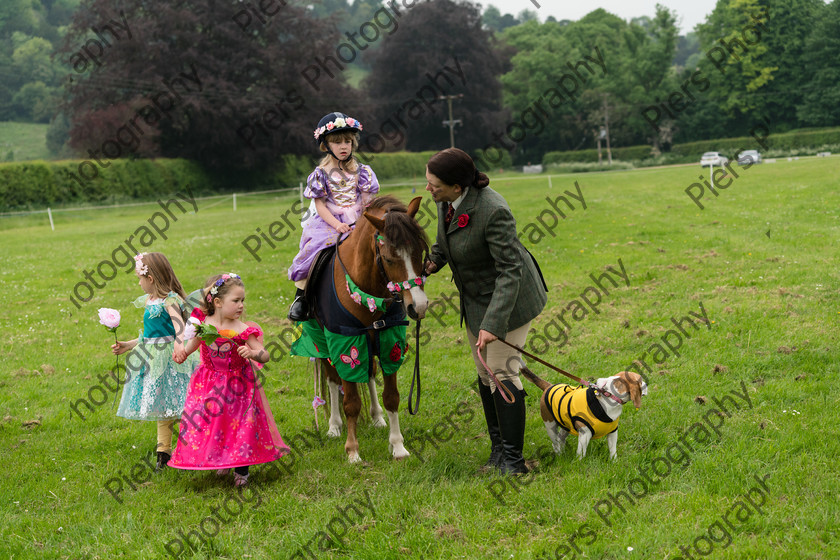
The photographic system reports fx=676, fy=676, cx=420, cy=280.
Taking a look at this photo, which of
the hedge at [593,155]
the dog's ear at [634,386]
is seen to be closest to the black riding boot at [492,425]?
the dog's ear at [634,386]

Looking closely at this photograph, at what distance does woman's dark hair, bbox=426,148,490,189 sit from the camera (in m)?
4.60

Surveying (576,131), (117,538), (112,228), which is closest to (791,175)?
(112,228)

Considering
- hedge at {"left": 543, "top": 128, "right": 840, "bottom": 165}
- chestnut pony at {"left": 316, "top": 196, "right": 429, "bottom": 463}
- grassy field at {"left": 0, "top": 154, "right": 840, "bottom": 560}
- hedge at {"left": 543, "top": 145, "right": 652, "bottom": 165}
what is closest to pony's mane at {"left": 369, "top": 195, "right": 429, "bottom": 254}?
chestnut pony at {"left": 316, "top": 196, "right": 429, "bottom": 463}

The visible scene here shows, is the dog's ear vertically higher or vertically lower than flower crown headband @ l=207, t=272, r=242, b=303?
lower

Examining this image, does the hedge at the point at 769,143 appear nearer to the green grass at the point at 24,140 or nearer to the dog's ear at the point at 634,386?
the dog's ear at the point at 634,386

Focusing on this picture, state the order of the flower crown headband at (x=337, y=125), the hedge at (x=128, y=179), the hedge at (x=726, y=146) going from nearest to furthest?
the flower crown headband at (x=337, y=125) → the hedge at (x=128, y=179) → the hedge at (x=726, y=146)

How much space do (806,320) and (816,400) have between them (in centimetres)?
264

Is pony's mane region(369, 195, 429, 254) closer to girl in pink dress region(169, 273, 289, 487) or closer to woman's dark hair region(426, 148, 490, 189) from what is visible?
woman's dark hair region(426, 148, 490, 189)

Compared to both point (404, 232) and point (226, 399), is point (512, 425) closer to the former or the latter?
point (404, 232)

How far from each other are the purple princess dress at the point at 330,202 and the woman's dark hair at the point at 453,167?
1617mm

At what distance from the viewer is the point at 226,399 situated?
5254 millimetres

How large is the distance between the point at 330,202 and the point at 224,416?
2.15 meters

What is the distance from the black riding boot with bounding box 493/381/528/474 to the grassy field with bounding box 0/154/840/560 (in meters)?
0.19

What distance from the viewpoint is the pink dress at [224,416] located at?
16.9 ft
